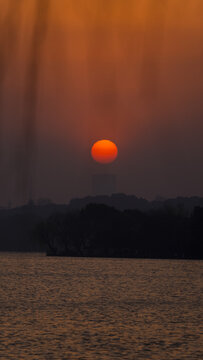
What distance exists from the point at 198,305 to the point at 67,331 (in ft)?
121

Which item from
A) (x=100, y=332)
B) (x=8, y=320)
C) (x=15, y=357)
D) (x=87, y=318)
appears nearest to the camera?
(x=15, y=357)

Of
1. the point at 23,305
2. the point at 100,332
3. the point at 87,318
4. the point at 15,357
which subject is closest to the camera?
the point at 15,357

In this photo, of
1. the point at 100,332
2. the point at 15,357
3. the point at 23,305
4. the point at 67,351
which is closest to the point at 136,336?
the point at 100,332

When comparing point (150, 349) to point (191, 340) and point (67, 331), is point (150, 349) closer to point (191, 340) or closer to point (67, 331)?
→ point (191, 340)

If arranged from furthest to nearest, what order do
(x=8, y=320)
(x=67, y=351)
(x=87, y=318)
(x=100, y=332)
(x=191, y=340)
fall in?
(x=87, y=318) < (x=8, y=320) < (x=100, y=332) < (x=191, y=340) < (x=67, y=351)

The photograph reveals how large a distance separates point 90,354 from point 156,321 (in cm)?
2270

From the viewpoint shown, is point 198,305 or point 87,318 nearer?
point 87,318

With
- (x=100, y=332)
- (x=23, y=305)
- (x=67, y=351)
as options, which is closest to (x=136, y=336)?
(x=100, y=332)

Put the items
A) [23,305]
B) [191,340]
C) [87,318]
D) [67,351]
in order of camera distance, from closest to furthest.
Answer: [67,351], [191,340], [87,318], [23,305]

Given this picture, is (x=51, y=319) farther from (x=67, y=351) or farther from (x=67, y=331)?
(x=67, y=351)

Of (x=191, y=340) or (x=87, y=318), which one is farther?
(x=87, y=318)

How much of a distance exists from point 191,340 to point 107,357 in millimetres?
11333

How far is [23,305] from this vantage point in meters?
89.6

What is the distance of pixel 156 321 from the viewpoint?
6894 cm
